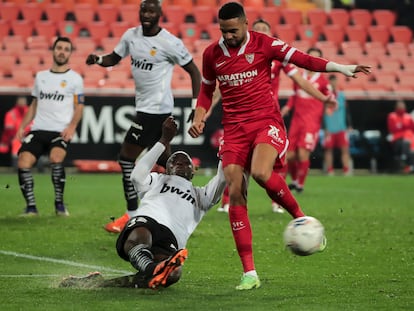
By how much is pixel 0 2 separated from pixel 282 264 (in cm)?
2002

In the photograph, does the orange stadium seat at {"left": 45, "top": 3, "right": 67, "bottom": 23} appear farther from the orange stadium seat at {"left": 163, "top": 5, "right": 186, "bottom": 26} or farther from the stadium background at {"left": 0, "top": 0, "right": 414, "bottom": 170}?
the orange stadium seat at {"left": 163, "top": 5, "right": 186, "bottom": 26}

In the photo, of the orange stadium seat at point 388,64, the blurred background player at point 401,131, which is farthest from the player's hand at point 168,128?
the orange stadium seat at point 388,64

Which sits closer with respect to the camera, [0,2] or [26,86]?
[26,86]

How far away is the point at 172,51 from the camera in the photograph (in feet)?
38.9

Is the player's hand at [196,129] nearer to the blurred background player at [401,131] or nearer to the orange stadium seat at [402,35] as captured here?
the blurred background player at [401,131]

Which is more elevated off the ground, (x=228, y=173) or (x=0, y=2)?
(x=0, y=2)

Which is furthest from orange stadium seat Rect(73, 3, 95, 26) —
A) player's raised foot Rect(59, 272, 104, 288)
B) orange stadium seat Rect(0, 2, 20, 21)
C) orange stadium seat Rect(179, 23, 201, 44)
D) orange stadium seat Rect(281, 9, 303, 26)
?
player's raised foot Rect(59, 272, 104, 288)

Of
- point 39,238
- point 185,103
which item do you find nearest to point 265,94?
point 39,238

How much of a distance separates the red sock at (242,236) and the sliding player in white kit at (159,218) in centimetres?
29

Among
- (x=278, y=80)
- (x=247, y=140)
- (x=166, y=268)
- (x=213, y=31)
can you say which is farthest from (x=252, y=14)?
(x=166, y=268)

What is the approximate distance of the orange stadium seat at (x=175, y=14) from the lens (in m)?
28.6

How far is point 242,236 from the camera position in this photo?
8.34 metres

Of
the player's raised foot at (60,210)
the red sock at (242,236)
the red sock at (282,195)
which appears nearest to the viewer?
the red sock at (242,236)

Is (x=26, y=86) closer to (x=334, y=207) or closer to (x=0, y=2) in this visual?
(x=0, y=2)
